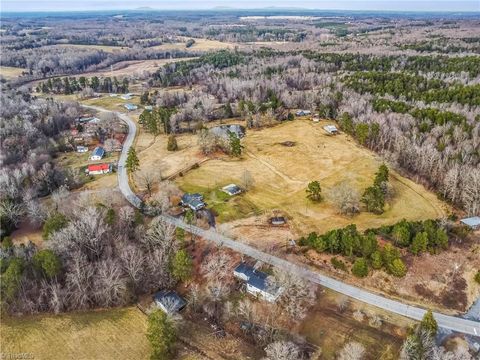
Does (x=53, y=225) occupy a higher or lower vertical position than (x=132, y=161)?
higher

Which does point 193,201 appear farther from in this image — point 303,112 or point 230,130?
point 303,112

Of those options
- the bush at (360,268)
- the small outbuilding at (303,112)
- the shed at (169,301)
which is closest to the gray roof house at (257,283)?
the shed at (169,301)

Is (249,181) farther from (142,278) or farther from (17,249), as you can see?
(17,249)

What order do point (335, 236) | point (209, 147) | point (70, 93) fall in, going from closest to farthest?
point (335, 236)
point (209, 147)
point (70, 93)

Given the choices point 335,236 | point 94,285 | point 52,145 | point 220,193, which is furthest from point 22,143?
point 335,236

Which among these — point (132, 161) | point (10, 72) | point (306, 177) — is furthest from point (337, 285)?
point (10, 72)

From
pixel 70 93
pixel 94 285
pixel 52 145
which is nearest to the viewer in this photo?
pixel 94 285

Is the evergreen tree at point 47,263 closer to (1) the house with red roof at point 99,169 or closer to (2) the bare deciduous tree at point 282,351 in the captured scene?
(2) the bare deciduous tree at point 282,351

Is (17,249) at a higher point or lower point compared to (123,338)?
higher
